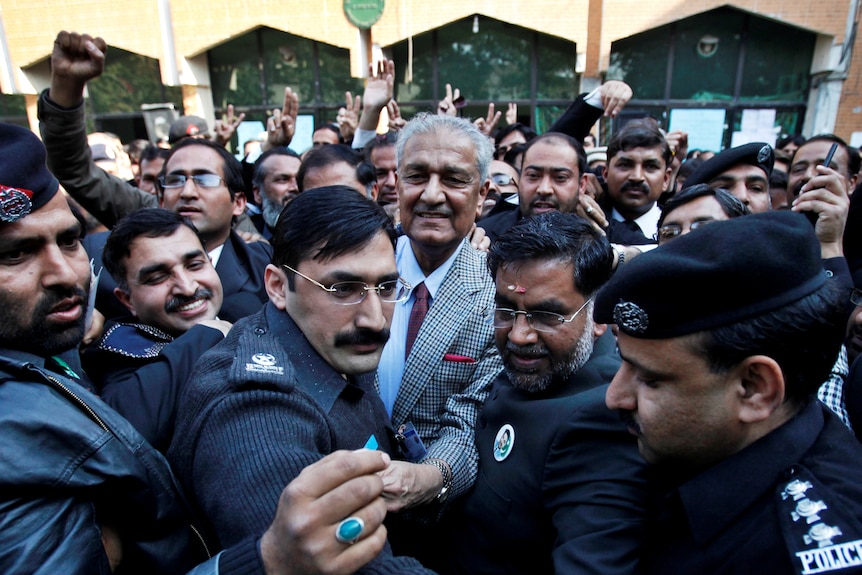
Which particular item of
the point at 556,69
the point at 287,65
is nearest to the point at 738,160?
the point at 556,69

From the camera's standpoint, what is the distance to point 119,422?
1250mm

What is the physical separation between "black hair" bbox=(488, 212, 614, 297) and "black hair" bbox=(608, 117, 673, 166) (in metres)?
1.89

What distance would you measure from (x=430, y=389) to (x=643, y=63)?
1186 centimetres

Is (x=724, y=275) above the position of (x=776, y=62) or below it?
→ below

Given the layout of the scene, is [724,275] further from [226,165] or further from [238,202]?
[238,202]

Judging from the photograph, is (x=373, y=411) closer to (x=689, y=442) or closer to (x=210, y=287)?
(x=689, y=442)

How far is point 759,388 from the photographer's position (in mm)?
1122

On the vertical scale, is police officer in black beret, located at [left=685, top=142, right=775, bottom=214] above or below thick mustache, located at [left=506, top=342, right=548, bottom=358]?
above

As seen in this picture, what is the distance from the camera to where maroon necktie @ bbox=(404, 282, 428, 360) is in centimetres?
223

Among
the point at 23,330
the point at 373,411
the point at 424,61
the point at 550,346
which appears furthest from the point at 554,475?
the point at 424,61

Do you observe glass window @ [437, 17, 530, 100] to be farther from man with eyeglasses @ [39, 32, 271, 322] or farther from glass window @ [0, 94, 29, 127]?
glass window @ [0, 94, 29, 127]

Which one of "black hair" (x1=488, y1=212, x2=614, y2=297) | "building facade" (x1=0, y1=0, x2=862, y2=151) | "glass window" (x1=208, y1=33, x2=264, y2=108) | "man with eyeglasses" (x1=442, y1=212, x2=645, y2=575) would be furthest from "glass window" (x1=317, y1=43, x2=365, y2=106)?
"man with eyeglasses" (x1=442, y1=212, x2=645, y2=575)

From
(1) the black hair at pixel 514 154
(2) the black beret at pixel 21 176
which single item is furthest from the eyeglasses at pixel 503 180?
(2) the black beret at pixel 21 176

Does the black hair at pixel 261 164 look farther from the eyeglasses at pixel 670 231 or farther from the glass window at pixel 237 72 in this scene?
the glass window at pixel 237 72
